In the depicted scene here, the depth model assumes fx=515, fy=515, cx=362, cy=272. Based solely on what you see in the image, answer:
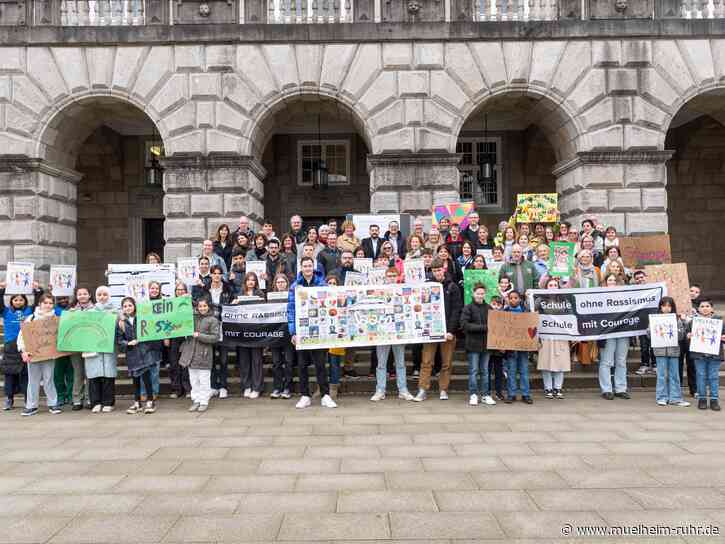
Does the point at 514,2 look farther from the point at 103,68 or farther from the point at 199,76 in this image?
the point at 103,68

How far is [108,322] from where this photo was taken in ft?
26.8

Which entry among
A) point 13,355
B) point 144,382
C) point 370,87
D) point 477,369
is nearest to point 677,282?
point 477,369

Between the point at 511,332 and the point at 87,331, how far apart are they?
6726mm

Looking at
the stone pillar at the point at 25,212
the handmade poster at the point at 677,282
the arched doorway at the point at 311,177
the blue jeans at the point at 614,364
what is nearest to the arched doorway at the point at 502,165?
the arched doorway at the point at 311,177

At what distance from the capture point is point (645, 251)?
11117 mm

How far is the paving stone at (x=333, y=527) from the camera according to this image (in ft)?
12.8

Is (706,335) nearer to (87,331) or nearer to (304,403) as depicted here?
(304,403)

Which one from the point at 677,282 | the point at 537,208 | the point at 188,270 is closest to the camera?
the point at 677,282

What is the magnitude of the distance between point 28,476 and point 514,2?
1419 cm

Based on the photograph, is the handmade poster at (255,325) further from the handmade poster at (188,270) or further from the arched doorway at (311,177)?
the arched doorway at (311,177)

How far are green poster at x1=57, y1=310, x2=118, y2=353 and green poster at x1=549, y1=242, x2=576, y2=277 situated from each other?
771 centimetres

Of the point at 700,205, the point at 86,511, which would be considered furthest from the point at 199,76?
the point at 700,205

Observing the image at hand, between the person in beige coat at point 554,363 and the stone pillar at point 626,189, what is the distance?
18.6ft

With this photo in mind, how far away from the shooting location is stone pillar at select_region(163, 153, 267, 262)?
12898 mm
